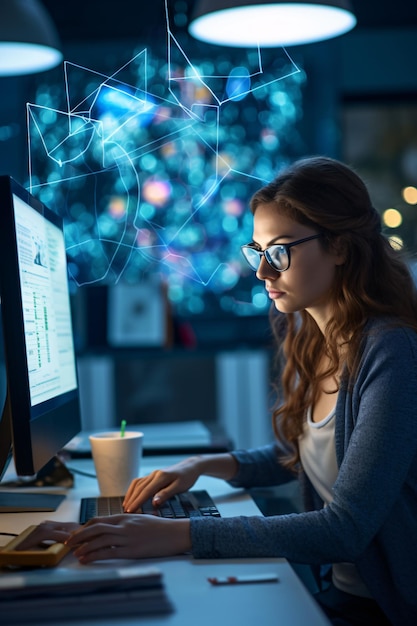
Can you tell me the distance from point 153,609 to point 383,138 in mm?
3540

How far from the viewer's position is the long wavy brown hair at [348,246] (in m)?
1.35

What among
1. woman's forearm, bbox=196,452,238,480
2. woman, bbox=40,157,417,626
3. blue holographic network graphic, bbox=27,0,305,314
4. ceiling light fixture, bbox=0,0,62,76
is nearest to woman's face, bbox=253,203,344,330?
woman, bbox=40,157,417,626

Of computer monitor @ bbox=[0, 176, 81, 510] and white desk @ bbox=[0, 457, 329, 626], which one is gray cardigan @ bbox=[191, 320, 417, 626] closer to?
white desk @ bbox=[0, 457, 329, 626]

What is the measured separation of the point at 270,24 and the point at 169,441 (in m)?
1.01

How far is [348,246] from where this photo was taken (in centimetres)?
138

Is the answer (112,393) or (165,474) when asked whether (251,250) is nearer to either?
(165,474)

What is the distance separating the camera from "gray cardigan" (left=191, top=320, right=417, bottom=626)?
→ 41.1 inches

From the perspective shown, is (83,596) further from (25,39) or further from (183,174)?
(183,174)

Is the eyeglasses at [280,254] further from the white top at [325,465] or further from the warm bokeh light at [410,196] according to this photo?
the warm bokeh light at [410,196]

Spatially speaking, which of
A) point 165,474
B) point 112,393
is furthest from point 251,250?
point 112,393

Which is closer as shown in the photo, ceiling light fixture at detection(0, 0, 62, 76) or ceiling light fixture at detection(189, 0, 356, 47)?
ceiling light fixture at detection(189, 0, 356, 47)

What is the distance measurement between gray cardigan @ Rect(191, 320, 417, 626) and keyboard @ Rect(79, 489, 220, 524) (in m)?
0.18

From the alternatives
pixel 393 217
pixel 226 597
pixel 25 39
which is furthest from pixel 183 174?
pixel 226 597

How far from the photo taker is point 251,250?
1.41 m
